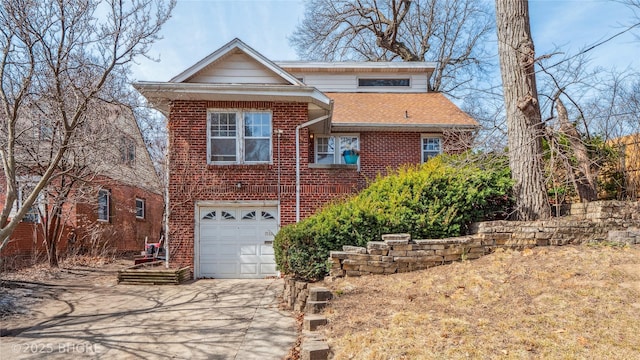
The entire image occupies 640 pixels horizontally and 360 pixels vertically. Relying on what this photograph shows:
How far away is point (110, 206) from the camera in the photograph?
17984 millimetres

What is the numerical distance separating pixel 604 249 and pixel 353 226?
4.40m

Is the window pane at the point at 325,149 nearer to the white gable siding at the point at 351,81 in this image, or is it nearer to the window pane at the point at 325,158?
the window pane at the point at 325,158

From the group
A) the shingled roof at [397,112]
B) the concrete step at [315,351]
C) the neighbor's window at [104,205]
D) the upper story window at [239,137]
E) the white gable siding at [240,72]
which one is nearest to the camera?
the concrete step at [315,351]

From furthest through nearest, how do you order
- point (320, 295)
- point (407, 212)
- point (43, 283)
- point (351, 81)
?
point (351, 81)
point (43, 283)
point (407, 212)
point (320, 295)

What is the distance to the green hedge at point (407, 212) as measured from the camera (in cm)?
820

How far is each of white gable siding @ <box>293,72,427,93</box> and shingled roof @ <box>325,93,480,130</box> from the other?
53 cm

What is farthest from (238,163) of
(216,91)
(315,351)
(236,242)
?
(315,351)

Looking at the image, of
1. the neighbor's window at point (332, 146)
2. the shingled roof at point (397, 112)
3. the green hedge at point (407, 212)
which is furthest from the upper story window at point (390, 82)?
the green hedge at point (407, 212)

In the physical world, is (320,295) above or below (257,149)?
below

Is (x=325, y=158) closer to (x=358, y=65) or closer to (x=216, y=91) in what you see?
(x=216, y=91)

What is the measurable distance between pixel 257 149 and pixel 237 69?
234 cm

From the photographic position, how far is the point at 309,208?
1188cm

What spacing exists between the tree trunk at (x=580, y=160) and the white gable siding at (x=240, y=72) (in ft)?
22.9

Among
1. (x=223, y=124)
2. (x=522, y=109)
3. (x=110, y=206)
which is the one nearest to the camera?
(x=522, y=109)
